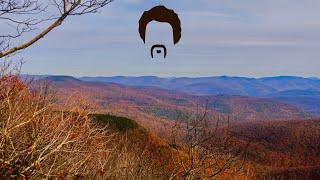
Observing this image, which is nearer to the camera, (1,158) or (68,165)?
(1,158)

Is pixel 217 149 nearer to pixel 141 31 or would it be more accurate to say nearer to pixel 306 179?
pixel 141 31

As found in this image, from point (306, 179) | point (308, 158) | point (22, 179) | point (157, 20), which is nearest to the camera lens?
point (157, 20)

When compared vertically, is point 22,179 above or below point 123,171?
above

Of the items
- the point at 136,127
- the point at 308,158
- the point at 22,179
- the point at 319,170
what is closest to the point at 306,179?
the point at 319,170

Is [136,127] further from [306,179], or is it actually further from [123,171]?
[306,179]

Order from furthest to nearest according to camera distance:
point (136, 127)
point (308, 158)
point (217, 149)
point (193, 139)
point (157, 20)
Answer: point (308, 158), point (136, 127), point (217, 149), point (193, 139), point (157, 20)

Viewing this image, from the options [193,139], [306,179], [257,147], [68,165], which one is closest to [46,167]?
[68,165]

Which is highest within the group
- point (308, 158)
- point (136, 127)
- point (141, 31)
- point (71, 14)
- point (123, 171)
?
point (71, 14)
